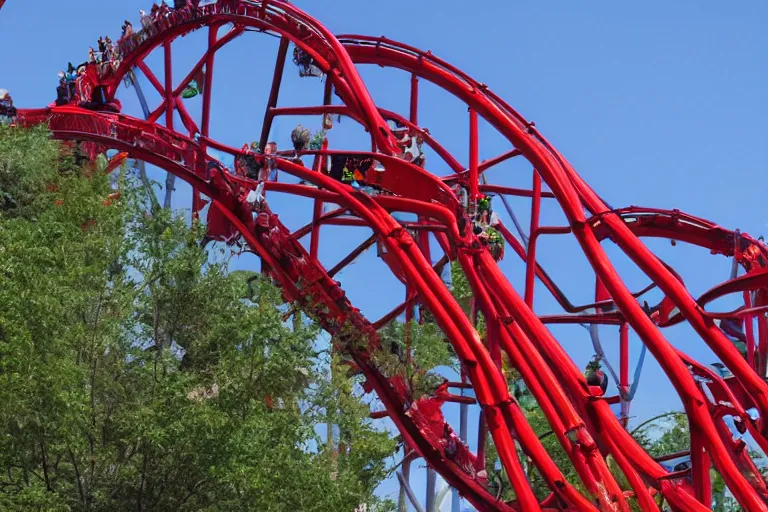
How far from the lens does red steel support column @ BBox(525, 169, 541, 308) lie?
15.4m

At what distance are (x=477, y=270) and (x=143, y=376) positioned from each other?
13.3ft

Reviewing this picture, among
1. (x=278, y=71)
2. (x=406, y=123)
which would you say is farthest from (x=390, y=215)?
(x=278, y=71)

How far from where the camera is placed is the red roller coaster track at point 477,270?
1210cm

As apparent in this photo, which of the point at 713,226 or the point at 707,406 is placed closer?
the point at 707,406

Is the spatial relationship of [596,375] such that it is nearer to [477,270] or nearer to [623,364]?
[623,364]

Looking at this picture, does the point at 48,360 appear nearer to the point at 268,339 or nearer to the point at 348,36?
the point at 268,339

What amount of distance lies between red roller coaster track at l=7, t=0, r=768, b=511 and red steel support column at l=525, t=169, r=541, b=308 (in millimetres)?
28

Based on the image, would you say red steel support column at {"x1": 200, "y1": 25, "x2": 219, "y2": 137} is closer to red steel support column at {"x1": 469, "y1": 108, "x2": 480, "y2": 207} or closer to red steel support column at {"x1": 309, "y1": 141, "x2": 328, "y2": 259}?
red steel support column at {"x1": 309, "y1": 141, "x2": 328, "y2": 259}

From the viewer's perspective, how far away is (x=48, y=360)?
989cm

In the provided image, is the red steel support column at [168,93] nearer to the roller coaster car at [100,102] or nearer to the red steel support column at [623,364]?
the roller coaster car at [100,102]

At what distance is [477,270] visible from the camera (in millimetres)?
13461

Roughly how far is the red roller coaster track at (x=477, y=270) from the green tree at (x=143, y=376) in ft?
5.96

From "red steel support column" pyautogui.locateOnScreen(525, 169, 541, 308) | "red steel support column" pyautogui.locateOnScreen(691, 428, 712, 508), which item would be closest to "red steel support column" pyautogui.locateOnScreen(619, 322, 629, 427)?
"red steel support column" pyautogui.locateOnScreen(525, 169, 541, 308)

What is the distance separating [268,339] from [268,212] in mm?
3841
